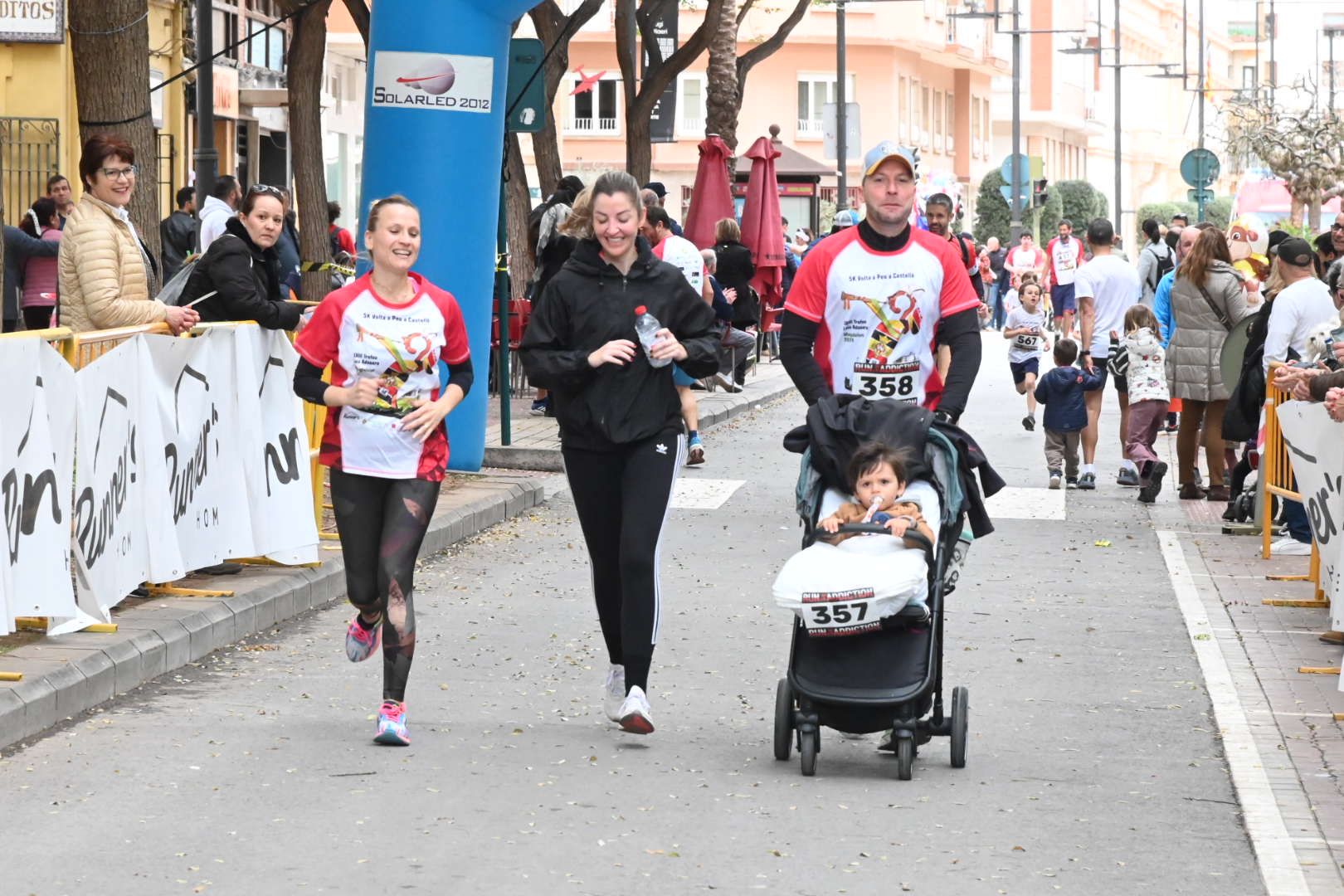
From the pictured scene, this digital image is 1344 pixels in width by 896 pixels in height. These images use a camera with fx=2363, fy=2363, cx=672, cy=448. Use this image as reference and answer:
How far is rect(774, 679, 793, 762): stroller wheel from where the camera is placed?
24.4ft

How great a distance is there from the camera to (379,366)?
26.0ft

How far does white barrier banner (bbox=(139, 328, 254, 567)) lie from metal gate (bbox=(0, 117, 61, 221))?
16.2 metres

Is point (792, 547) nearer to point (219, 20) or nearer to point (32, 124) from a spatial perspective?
point (32, 124)

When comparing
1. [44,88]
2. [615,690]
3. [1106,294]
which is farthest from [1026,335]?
[44,88]

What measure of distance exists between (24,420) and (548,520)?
6398 millimetres

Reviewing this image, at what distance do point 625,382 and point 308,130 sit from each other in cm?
1640

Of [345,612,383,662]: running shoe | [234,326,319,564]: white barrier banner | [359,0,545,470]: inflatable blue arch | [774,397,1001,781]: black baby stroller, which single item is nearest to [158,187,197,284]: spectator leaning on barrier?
[359,0,545,470]: inflatable blue arch

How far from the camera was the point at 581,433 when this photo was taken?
7984 mm

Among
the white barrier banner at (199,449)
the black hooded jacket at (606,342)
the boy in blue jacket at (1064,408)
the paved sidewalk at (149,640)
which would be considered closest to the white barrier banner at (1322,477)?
the black hooded jacket at (606,342)

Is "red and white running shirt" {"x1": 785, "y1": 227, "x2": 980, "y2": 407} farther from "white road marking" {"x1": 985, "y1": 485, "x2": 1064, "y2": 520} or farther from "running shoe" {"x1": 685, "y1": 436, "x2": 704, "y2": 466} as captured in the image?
"running shoe" {"x1": 685, "y1": 436, "x2": 704, "y2": 466}

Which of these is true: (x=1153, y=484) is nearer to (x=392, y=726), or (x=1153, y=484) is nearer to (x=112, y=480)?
(x=112, y=480)

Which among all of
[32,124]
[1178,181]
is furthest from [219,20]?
[1178,181]

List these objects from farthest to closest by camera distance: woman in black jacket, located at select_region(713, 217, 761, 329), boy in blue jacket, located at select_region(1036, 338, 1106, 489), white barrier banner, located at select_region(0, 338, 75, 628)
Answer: woman in black jacket, located at select_region(713, 217, 761, 329) → boy in blue jacket, located at select_region(1036, 338, 1106, 489) → white barrier banner, located at select_region(0, 338, 75, 628)

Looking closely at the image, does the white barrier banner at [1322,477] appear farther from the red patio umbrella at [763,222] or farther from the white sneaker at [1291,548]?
the red patio umbrella at [763,222]
